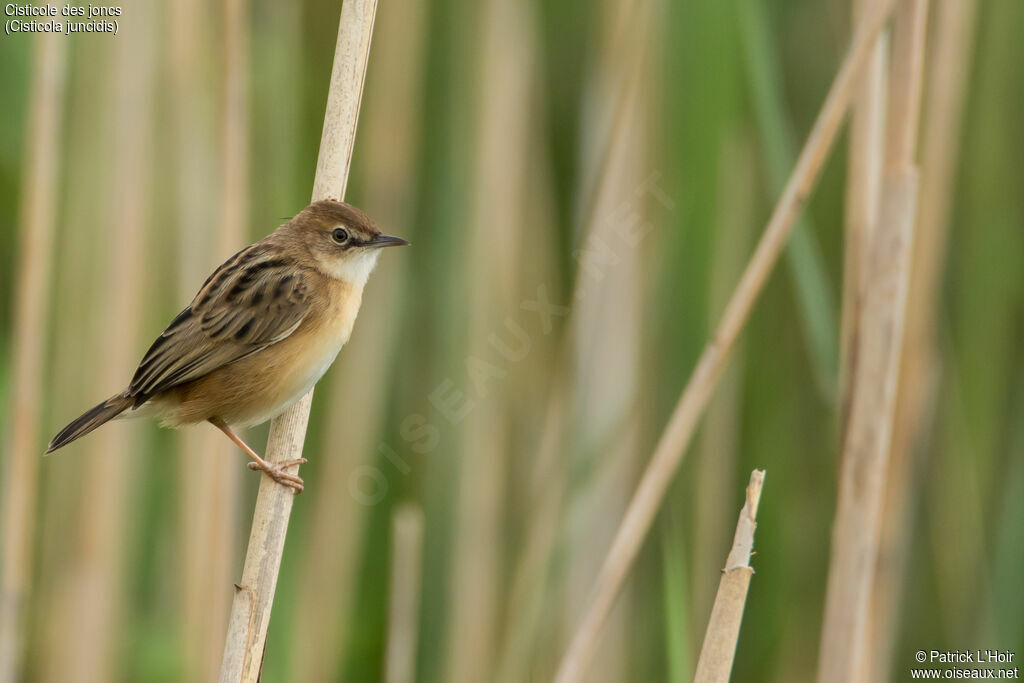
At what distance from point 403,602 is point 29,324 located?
1240 mm

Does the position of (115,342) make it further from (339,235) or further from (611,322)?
(611,322)

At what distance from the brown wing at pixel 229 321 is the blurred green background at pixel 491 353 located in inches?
4.2

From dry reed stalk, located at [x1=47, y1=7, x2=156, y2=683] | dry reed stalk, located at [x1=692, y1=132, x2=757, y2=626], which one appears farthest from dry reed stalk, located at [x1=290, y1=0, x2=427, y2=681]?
dry reed stalk, located at [x1=692, y1=132, x2=757, y2=626]

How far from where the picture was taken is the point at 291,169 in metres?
3.05

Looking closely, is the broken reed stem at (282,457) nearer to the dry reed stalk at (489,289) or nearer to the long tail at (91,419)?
the long tail at (91,419)

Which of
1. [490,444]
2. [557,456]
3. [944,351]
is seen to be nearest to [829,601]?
[557,456]

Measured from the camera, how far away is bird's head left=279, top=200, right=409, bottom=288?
2844 mm

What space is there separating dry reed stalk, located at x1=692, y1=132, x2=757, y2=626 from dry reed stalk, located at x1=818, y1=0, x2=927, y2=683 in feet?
2.15

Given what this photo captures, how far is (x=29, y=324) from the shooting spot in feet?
9.28

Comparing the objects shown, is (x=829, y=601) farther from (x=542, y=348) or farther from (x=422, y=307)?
(x=422, y=307)

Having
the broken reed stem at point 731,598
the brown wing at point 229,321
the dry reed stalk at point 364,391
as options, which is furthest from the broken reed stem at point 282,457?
the broken reed stem at point 731,598

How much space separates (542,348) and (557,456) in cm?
42

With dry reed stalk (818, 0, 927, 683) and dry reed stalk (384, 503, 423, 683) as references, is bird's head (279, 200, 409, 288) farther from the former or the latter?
dry reed stalk (818, 0, 927, 683)

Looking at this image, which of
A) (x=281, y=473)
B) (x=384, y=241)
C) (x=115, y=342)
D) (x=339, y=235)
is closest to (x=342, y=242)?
(x=339, y=235)
